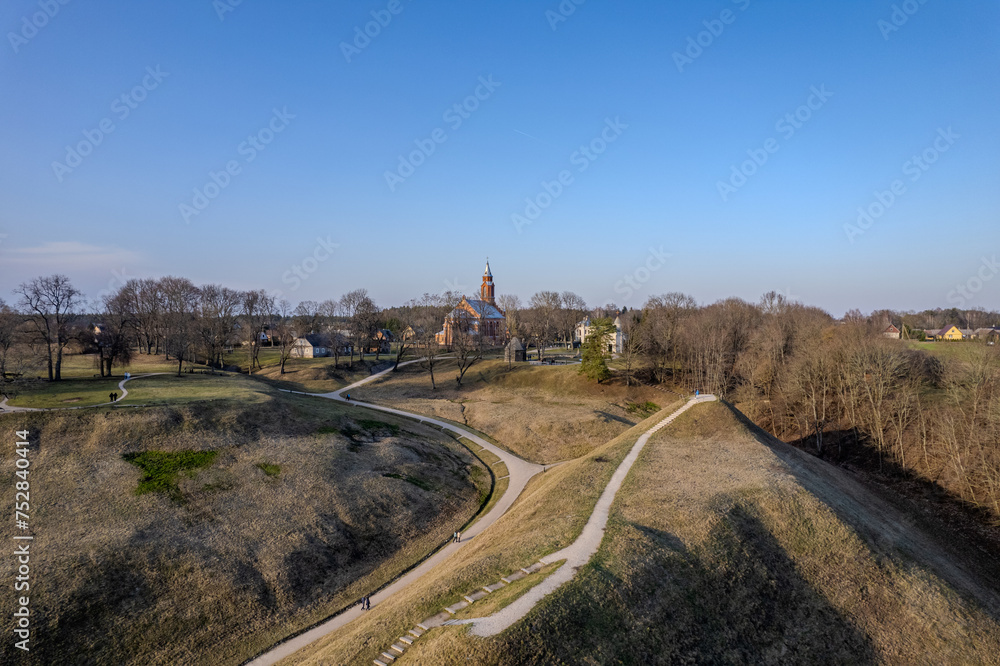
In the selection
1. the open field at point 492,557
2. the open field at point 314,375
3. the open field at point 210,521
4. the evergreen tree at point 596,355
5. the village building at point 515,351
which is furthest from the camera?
the village building at point 515,351

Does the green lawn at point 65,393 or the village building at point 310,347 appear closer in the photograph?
the green lawn at point 65,393

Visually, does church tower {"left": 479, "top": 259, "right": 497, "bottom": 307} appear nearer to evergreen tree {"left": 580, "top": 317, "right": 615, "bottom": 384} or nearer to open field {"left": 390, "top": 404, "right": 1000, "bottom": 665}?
evergreen tree {"left": 580, "top": 317, "right": 615, "bottom": 384}

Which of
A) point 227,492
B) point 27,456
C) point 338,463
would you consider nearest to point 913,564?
point 338,463

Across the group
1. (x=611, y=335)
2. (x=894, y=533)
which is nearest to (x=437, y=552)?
(x=894, y=533)

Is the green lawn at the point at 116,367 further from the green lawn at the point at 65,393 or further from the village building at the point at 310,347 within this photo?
the village building at the point at 310,347

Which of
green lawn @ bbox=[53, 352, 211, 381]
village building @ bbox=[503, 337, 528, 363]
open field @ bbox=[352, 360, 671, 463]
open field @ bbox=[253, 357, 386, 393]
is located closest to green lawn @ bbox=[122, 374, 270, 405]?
green lawn @ bbox=[53, 352, 211, 381]

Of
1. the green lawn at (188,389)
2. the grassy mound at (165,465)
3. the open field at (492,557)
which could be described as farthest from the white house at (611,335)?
the grassy mound at (165,465)

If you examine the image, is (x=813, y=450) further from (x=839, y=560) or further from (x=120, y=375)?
(x=120, y=375)

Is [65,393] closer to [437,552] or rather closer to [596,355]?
[437,552]
